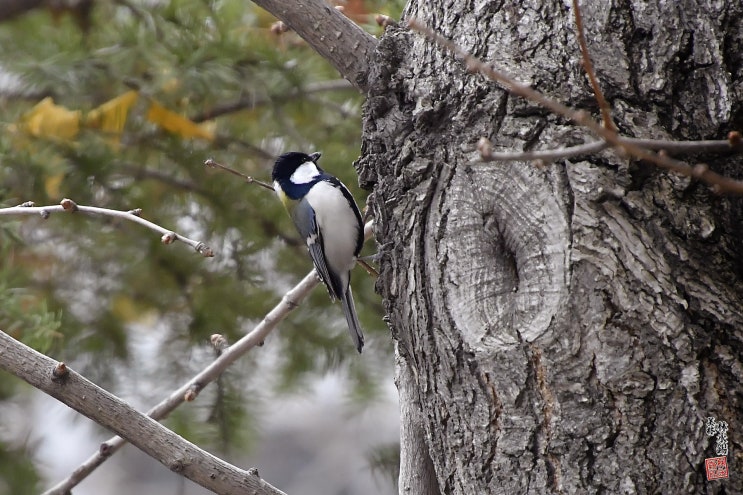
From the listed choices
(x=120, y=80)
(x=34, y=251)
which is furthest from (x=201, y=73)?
(x=34, y=251)

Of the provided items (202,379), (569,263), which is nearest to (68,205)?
(202,379)

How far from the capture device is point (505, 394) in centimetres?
127

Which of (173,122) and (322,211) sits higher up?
(173,122)

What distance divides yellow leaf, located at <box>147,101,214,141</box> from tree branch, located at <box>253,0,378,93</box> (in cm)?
104

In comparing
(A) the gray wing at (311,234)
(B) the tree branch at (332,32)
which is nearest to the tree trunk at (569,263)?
(B) the tree branch at (332,32)

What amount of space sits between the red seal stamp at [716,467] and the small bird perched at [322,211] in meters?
1.33

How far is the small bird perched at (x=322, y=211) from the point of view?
241 cm

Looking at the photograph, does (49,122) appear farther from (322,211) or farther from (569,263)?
(569,263)

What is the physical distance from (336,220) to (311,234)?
3.3 inches

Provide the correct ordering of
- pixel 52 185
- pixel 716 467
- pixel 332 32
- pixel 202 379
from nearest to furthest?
pixel 716 467, pixel 332 32, pixel 202 379, pixel 52 185

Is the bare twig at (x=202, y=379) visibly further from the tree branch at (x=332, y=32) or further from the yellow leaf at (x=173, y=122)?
the yellow leaf at (x=173, y=122)

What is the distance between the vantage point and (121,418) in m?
1.40

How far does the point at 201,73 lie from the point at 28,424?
A: 1.65 metres

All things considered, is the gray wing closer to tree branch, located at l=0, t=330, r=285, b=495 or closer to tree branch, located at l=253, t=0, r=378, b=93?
tree branch, located at l=253, t=0, r=378, b=93
